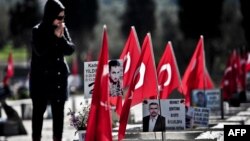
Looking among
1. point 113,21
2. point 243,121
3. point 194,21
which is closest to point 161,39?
point 194,21

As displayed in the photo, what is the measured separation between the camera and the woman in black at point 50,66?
10016 millimetres

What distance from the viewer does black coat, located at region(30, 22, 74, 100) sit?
1009 cm

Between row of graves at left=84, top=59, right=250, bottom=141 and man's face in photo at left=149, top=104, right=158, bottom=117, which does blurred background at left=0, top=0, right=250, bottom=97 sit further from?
man's face in photo at left=149, top=104, right=158, bottom=117

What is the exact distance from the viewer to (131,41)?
14078mm

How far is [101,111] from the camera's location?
9.82m

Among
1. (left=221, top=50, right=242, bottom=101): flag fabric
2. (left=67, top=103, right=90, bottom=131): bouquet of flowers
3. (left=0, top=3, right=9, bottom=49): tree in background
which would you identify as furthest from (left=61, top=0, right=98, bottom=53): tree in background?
(left=67, top=103, right=90, bottom=131): bouquet of flowers

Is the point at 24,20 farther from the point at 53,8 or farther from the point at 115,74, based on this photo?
the point at 53,8

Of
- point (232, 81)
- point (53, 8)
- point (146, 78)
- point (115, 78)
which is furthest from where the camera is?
point (232, 81)

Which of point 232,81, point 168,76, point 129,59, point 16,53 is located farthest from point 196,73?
point 16,53

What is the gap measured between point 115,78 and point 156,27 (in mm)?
80482

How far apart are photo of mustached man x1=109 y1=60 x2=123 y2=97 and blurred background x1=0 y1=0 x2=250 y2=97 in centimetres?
4663

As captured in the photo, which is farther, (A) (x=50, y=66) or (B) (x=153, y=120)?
(B) (x=153, y=120)

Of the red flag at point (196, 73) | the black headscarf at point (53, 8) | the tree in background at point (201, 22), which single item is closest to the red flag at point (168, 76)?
the red flag at point (196, 73)

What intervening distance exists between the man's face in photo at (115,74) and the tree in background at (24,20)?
84.4 meters
